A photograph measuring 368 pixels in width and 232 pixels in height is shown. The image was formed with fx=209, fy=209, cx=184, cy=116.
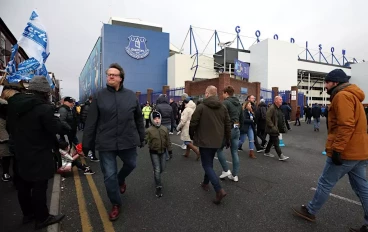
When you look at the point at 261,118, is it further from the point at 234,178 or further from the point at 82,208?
the point at 82,208

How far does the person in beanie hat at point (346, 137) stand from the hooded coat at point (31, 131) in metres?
3.44

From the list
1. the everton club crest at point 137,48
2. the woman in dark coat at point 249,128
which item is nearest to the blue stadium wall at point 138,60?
the everton club crest at point 137,48

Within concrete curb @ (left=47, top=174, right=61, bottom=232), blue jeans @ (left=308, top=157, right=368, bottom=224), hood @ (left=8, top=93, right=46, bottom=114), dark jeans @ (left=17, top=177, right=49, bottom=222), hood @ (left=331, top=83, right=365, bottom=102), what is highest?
hood @ (left=331, top=83, right=365, bottom=102)

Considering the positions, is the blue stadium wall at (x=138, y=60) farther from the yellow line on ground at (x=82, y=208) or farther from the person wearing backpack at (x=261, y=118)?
the yellow line on ground at (x=82, y=208)

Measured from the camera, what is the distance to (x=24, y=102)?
8.33 feet

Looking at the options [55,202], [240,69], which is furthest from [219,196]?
[240,69]

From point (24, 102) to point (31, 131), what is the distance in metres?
0.36

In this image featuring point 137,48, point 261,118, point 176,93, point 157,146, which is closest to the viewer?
point 157,146

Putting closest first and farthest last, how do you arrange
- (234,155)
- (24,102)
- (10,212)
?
(24,102) < (10,212) < (234,155)

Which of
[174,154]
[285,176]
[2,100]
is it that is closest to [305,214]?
[285,176]

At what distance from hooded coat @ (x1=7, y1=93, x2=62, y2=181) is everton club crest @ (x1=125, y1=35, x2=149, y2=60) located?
2858 cm

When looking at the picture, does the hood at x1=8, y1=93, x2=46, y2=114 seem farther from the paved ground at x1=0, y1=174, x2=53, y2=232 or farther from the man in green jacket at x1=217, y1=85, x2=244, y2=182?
the man in green jacket at x1=217, y1=85, x2=244, y2=182

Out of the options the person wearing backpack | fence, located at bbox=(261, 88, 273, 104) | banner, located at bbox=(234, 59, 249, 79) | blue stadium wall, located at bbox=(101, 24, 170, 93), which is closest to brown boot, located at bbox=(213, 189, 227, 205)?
the person wearing backpack

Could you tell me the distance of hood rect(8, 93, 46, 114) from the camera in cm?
252
